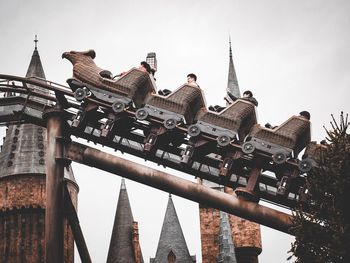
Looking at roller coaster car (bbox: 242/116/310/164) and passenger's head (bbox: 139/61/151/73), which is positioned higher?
passenger's head (bbox: 139/61/151/73)

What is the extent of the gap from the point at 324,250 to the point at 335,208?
66 centimetres

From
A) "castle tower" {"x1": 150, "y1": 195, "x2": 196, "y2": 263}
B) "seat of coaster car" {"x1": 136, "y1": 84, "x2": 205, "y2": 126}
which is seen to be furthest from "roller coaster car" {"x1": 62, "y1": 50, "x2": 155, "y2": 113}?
"castle tower" {"x1": 150, "y1": 195, "x2": 196, "y2": 263}

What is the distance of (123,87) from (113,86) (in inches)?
7.4

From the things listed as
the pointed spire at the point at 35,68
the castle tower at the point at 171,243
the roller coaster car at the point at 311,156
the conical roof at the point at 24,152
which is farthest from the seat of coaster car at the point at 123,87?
the pointed spire at the point at 35,68

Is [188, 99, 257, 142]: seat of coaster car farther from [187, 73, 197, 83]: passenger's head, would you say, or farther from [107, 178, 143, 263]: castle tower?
[107, 178, 143, 263]: castle tower

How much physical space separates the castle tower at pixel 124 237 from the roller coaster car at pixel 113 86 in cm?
2576

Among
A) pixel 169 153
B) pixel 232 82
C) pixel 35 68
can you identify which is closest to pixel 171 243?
pixel 232 82

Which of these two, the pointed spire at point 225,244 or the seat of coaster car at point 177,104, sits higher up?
the pointed spire at point 225,244

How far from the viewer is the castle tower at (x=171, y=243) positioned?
34.6 metres

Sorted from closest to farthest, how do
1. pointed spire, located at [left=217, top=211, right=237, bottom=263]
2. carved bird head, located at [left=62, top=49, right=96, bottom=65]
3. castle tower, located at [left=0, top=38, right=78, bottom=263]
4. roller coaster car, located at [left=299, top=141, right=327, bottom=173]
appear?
roller coaster car, located at [left=299, top=141, right=327, bottom=173]
carved bird head, located at [left=62, top=49, right=96, bottom=65]
pointed spire, located at [left=217, top=211, right=237, bottom=263]
castle tower, located at [left=0, top=38, right=78, bottom=263]

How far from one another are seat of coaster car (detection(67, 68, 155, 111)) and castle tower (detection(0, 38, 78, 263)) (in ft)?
72.2

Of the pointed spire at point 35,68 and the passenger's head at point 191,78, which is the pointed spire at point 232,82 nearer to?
the pointed spire at point 35,68

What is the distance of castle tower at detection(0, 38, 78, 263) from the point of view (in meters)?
33.2

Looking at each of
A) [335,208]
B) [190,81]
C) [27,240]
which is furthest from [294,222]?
[27,240]
